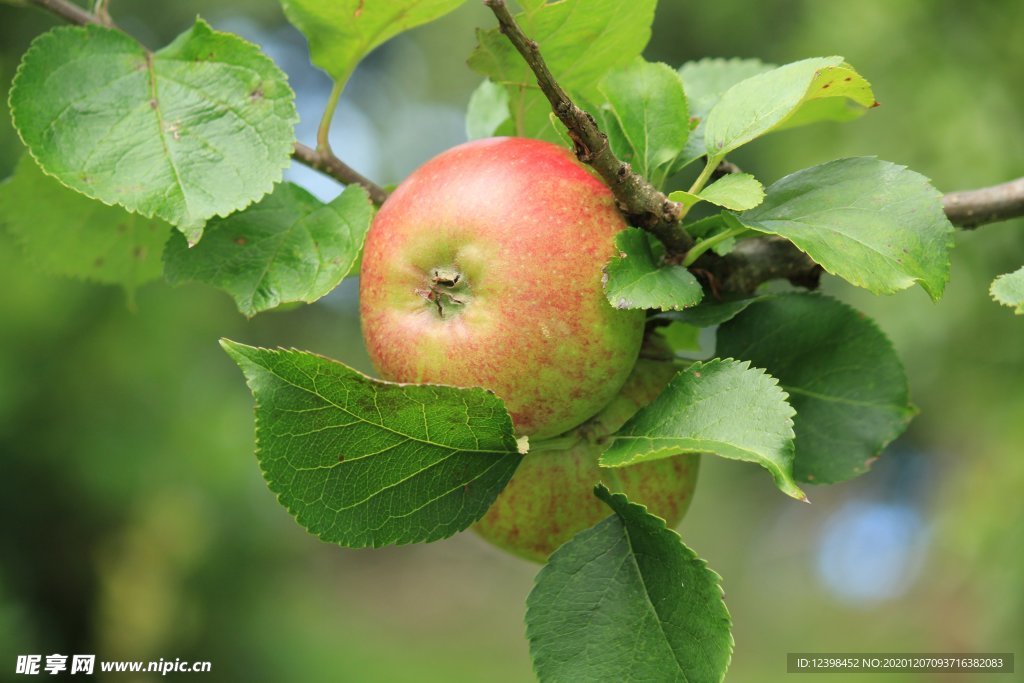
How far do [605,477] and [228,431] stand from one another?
9.68ft

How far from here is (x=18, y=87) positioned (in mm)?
631

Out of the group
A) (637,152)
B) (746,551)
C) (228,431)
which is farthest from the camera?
(746,551)

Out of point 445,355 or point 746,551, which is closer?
point 445,355

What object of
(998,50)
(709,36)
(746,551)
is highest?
(998,50)

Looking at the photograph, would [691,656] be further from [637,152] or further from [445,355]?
[637,152]

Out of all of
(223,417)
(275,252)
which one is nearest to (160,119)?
(275,252)

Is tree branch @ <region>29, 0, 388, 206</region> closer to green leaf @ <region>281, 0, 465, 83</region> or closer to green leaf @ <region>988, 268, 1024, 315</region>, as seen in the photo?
green leaf @ <region>281, 0, 465, 83</region>

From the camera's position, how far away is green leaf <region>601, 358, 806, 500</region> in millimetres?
483

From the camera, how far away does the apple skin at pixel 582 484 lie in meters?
0.65

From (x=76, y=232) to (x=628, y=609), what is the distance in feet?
1.93

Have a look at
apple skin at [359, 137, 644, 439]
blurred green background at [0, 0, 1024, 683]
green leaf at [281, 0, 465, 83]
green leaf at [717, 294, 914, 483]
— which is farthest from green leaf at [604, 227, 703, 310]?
blurred green background at [0, 0, 1024, 683]

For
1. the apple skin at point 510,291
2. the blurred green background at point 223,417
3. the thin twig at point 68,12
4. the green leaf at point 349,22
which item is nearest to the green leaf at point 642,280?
the apple skin at point 510,291

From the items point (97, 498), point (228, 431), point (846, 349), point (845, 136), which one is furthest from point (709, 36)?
point (846, 349)

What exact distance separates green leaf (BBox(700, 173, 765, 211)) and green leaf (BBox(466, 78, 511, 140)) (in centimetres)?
27
